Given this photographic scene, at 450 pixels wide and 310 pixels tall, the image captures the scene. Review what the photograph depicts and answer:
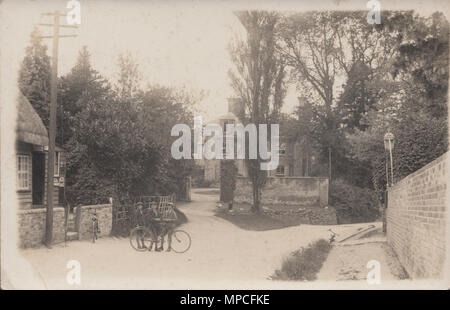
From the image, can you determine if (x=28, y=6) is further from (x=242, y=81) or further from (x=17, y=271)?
(x=242, y=81)

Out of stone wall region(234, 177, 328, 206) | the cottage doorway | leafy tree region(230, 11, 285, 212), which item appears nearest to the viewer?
the cottage doorway

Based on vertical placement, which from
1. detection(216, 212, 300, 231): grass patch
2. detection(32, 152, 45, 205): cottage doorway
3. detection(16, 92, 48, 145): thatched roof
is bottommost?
detection(216, 212, 300, 231): grass patch

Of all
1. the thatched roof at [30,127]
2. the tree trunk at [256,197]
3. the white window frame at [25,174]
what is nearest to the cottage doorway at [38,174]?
the white window frame at [25,174]

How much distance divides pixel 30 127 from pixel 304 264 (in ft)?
23.2

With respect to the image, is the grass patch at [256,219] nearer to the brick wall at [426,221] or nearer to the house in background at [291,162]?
the house in background at [291,162]

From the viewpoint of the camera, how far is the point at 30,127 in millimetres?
10516

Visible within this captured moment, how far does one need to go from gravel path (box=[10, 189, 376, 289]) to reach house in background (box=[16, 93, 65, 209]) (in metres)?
1.94

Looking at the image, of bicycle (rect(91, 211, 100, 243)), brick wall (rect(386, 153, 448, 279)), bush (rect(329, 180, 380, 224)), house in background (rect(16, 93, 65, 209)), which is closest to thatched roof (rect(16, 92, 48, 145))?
house in background (rect(16, 93, 65, 209))

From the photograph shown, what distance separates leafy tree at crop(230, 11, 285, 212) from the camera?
17.5 metres

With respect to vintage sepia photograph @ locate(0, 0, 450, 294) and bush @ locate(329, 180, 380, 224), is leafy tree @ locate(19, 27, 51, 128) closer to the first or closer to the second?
vintage sepia photograph @ locate(0, 0, 450, 294)

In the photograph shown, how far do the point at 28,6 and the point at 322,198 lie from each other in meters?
18.6

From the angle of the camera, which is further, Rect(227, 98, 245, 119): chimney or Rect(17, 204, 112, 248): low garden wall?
Rect(227, 98, 245, 119): chimney

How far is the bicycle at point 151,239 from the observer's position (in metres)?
9.94

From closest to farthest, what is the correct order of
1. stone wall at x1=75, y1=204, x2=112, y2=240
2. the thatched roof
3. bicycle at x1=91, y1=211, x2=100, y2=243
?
the thatched roof < stone wall at x1=75, y1=204, x2=112, y2=240 < bicycle at x1=91, y1=211, x2=100, y2=243
